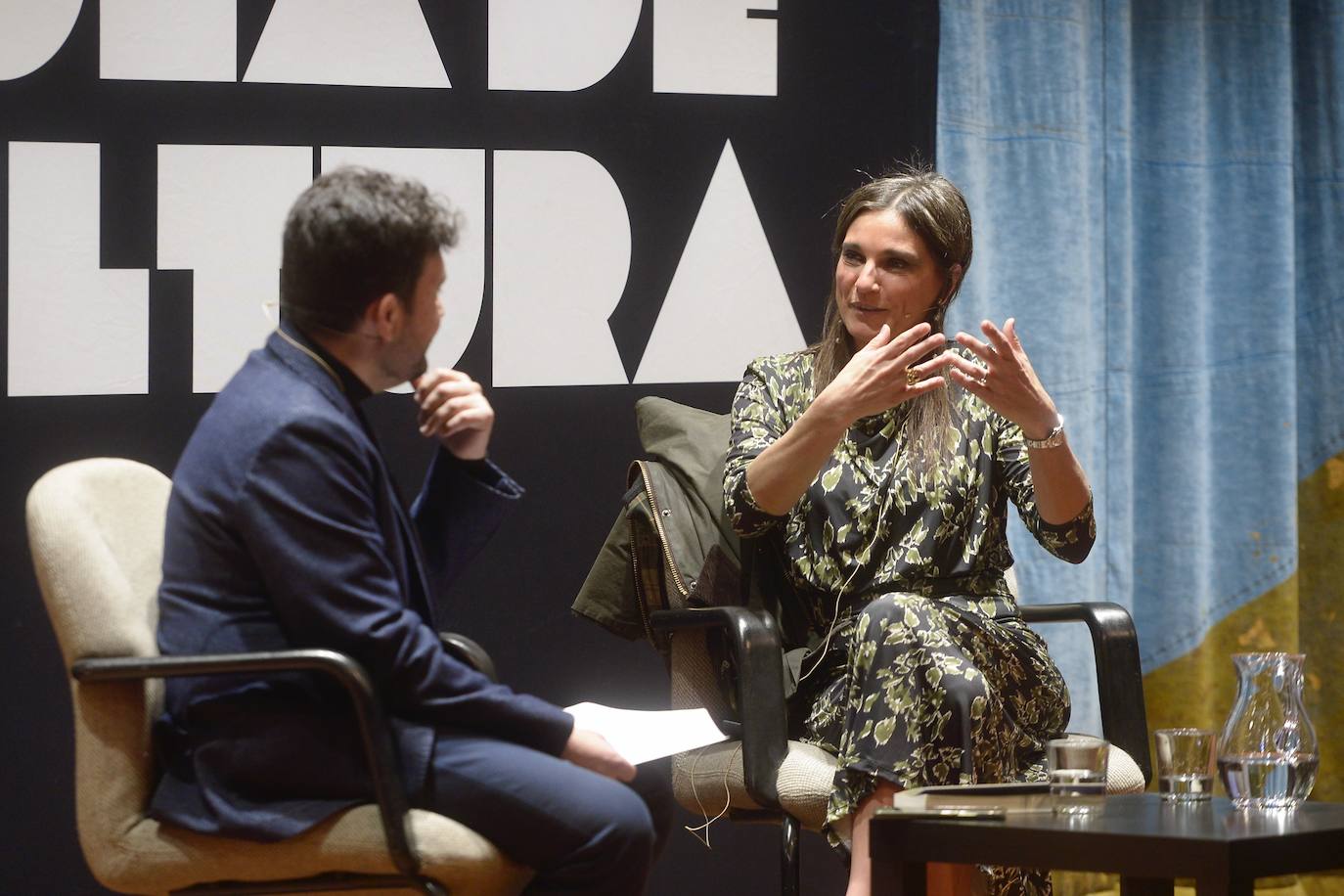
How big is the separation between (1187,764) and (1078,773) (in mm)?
166

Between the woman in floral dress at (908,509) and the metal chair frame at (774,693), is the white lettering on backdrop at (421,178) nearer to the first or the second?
the woman in floral dress at (908,509)

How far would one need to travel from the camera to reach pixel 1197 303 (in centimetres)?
370

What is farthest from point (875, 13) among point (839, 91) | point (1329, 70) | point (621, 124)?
point (1329, 70)

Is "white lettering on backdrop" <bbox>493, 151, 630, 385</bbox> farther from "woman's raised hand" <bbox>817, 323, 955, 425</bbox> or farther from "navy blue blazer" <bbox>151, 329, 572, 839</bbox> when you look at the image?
"navy blue blazer" <bbox>151, 329, 572, 839</bbox>

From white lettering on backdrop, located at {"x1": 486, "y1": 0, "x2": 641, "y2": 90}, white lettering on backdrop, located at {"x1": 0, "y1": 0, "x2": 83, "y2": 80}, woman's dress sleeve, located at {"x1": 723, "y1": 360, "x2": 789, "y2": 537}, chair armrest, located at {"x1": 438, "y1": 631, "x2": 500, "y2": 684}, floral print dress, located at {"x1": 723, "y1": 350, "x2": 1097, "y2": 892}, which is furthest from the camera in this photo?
white lettering on backdrop, located at {"x1": 486, "y1": 0, "x2": 641, "y2": 90}

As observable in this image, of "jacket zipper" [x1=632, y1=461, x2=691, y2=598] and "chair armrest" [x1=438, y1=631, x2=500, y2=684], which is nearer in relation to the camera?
"chair armrest" [x1=438, y1=631, x2=500, y2=684]

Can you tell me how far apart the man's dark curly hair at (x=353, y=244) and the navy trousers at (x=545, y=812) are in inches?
21.5

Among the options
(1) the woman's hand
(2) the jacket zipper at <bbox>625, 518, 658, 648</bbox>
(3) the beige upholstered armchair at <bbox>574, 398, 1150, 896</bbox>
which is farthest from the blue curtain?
(2) the jacket zipper at <bbox>625, 518, 658, 648</bbox>

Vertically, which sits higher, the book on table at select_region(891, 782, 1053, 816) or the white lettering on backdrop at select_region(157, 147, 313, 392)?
the white lettering on backdrop at select_region(157, 147, 313, 392)

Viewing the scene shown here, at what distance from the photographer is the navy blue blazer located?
1767 millimetres

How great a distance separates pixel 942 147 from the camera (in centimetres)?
357

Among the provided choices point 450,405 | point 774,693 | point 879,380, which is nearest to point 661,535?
point 774,693

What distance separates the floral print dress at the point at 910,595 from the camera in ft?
A: 7.88

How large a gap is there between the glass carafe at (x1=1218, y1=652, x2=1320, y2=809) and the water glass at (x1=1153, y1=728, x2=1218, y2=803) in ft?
0.11
